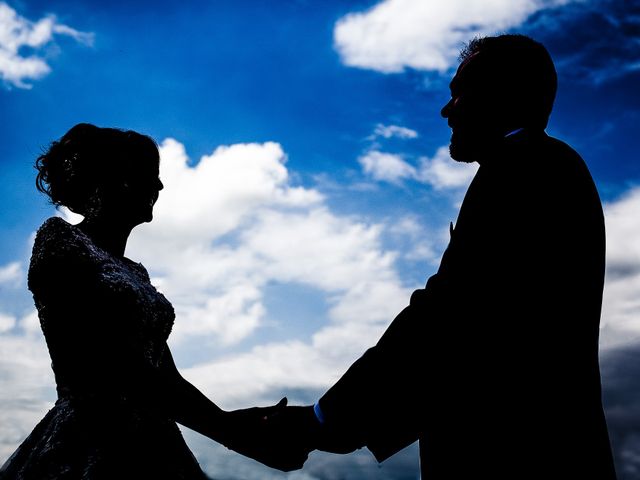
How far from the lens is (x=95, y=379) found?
3.49 meters

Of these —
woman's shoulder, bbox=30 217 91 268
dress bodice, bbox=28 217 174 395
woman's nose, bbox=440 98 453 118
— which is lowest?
dress bodice, bbox=28 217 174 395

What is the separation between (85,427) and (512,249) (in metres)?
2.71

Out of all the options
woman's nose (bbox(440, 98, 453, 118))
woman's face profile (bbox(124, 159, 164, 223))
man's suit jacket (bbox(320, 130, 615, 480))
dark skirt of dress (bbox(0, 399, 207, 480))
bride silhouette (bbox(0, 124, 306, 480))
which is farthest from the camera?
woman's face profile (bbox(124, 159, 164, 223))

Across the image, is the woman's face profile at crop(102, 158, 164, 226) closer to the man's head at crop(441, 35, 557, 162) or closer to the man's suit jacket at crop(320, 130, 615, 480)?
the man's head at crop(441, 35, 557, 162)

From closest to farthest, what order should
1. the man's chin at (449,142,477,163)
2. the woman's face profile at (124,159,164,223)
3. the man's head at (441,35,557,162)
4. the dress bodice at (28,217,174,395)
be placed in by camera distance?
the dress bodice at (28,217,174,395)
the man's head at (441,35,557,162)
the man's chin at (449,142,477,163)
the woman's face profile at (124,159,164,223)

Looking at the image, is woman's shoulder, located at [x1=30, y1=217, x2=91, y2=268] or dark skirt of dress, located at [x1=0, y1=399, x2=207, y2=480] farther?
woman's shoulder, located at [x1=30, y1=217, x2=91, y2=268]

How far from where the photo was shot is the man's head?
3.66 metres

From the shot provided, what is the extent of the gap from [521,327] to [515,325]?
3cm

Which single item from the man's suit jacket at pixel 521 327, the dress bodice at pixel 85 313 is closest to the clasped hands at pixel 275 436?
the dress bodice at pixel 85 313

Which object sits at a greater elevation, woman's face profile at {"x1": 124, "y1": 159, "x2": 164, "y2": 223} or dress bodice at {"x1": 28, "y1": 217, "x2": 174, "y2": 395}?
woman's face profile at {"x1": 124, "y1": 159, "x2": 164, "y2": 223}

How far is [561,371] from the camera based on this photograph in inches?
105

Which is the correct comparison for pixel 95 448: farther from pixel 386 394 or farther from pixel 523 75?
pixel 523 75

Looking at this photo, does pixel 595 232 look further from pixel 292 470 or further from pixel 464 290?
pixel 292 470

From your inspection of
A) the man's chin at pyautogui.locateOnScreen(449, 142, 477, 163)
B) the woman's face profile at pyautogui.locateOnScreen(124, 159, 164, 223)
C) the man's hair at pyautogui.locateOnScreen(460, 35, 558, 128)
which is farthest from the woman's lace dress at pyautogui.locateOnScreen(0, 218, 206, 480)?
the man's hair at pyautogui.locateOnScreen(460, 35, 558, 128)
